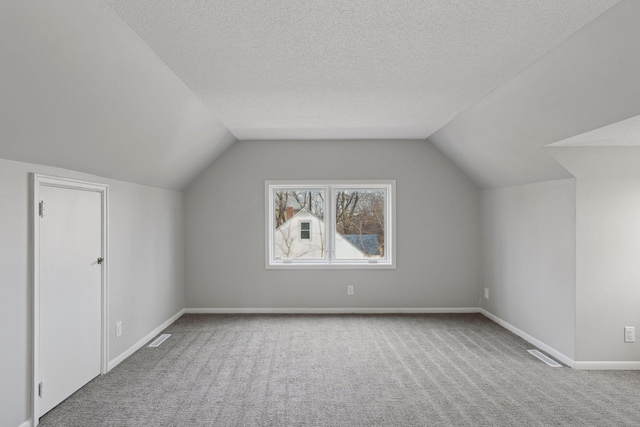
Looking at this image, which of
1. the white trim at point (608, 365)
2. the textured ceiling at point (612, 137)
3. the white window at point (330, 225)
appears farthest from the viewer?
the white window at point (330, 225)

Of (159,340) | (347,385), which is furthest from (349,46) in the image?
(159,340)

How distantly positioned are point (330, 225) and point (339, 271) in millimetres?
645

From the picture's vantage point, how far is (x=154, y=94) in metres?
3.07

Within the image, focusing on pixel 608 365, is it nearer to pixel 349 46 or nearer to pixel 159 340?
pixel 349 46

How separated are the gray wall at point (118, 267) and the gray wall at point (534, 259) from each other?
4025mm

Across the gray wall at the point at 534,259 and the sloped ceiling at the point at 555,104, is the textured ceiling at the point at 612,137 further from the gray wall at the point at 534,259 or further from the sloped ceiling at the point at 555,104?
the gray wall at the point at 534,259

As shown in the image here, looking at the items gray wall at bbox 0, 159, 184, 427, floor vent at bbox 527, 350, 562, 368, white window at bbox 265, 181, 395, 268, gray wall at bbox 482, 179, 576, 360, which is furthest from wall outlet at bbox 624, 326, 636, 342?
gray wall at bbox 0, 159, 184, 427

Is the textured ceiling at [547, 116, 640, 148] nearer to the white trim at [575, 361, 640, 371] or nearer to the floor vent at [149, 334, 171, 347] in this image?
the white trim at [575, 361, 640, 371]

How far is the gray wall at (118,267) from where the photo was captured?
2.49 metres

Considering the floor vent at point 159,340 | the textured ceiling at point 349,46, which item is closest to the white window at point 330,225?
the floor vent at point 159,340

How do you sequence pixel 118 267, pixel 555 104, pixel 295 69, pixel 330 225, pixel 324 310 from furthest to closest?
pixel 330 225
pixel 324 310
pixel 118 267
pixel 555 104
pixel 295 69

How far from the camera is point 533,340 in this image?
437 centimetres

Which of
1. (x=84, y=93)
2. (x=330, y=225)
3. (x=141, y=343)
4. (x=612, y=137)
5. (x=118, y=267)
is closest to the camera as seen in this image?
(x=84, y=93)

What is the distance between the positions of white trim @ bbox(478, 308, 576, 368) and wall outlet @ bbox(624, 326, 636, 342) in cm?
50
